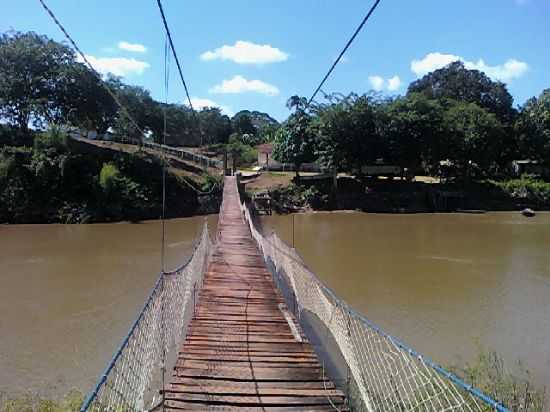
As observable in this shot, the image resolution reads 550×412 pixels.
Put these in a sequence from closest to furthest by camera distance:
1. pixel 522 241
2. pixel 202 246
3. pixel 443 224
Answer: pixel 202 246 < pixel 522 241 < pixel 443 224

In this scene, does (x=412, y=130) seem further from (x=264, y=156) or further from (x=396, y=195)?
(x=264, y=156)

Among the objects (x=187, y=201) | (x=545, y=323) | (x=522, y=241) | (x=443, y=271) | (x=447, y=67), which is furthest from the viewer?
(x=447, y=67)

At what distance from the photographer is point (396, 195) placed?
27.0 meters

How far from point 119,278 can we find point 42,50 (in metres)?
19.7

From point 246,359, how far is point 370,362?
6.54ft

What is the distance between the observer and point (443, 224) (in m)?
21.3

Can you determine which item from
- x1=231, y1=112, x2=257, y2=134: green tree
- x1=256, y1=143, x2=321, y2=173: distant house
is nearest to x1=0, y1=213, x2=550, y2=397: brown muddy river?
x1=256, y1=143, x2=321, y2=173: distant house

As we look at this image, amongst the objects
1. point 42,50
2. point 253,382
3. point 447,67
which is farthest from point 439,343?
point 447,67

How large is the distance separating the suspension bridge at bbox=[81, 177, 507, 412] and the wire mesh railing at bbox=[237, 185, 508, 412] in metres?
0.02

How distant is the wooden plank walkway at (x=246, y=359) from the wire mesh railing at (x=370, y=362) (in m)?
0.28

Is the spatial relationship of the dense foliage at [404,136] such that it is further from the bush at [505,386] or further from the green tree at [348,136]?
the bush at [505,386]

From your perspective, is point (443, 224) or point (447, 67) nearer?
point (443, 224)

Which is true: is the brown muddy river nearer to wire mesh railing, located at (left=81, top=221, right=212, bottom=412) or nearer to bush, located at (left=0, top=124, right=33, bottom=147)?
wire mesh railing, located at (left=81, top=221, right=212, bottom=412)

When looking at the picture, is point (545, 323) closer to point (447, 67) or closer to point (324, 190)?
point (324, 190)
